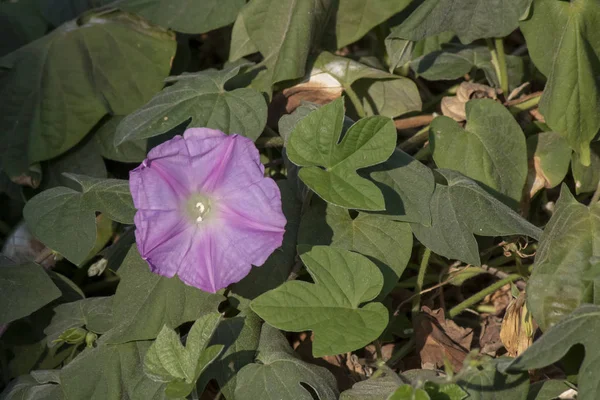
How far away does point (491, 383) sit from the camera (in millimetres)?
1680

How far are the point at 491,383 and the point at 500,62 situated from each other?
1.02 meters

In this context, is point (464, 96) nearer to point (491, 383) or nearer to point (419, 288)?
point (419, 288)

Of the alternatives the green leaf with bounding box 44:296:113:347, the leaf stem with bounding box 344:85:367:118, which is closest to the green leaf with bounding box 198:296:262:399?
the green leaf with bounding box 44:296:113:347

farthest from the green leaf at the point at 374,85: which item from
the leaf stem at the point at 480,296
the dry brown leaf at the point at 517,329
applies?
the dry brown leaf at the point at 517,329

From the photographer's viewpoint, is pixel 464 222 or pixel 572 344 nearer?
pixel 572 344

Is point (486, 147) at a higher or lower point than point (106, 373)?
higher

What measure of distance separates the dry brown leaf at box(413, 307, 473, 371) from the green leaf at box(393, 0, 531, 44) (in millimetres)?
716

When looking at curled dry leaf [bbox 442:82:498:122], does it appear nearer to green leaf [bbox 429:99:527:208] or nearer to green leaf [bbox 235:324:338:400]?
green leaf [bbox 429:99:527:208]

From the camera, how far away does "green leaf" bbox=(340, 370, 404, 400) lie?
1771 millimetres

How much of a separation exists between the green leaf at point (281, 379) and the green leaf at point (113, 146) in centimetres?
80

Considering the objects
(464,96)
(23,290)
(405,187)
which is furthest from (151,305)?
(464,96)

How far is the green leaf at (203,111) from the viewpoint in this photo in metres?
2.02

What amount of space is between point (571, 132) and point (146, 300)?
113 cm

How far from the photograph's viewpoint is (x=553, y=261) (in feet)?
6.00
